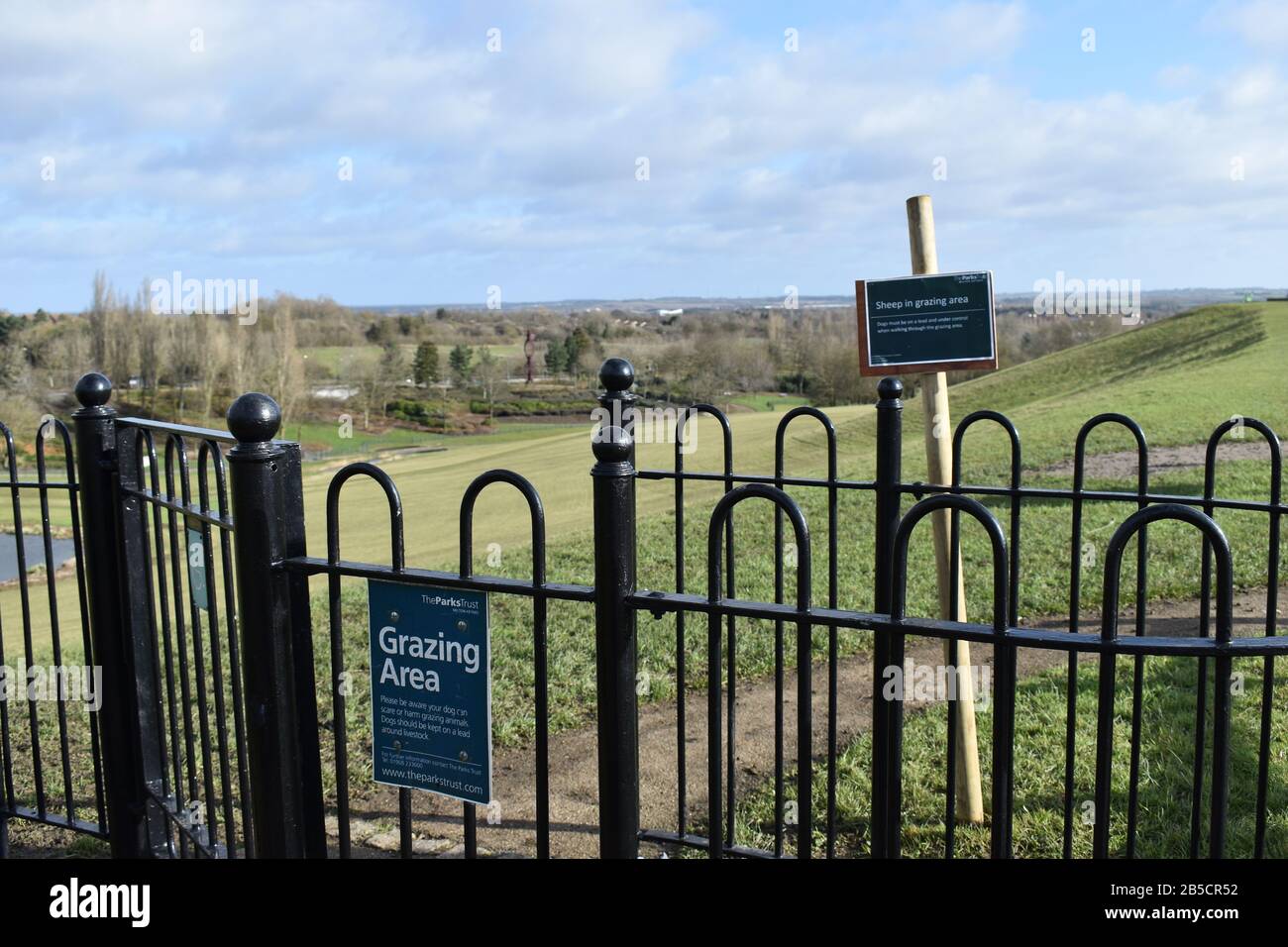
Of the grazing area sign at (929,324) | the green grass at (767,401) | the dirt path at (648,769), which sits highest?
the grazing area sign at (929,324)

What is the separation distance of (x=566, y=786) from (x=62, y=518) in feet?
135

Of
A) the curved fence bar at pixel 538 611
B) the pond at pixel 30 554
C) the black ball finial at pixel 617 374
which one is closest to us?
the curved fence bar at pixel 538 611

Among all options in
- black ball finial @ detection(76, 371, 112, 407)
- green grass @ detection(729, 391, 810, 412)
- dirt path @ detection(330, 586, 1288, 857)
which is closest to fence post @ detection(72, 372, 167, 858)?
black ball finial @ detection(76, 371, 112, 407)

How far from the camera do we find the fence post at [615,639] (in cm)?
227

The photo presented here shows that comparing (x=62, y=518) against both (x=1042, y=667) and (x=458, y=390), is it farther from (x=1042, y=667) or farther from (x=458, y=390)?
(x=458, y=390)

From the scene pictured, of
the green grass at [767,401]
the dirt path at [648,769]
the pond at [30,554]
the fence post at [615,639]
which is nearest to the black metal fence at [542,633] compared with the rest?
the fence post at [615,639]

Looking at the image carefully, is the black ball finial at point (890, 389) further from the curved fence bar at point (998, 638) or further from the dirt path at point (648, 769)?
the dirt path at point (648, 769)

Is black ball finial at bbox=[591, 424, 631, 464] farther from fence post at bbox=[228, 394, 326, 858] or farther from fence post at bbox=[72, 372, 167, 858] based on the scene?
fence post at bbox=[72, 372, 167, 858]

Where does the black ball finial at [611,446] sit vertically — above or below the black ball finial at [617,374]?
below
